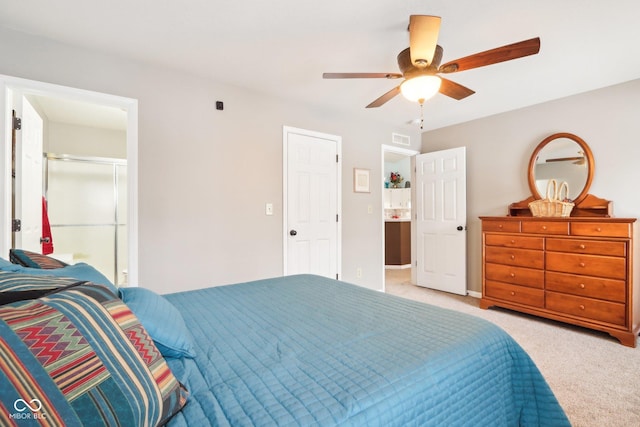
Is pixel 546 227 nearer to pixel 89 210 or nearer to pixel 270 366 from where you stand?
pixel 270 366

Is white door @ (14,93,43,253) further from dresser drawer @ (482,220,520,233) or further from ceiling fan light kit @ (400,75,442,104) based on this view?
dresser drawer @ (482,220,520,233)

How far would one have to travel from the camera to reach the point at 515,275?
3.26 m

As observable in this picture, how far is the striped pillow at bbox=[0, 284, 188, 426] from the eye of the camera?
500 millimetres

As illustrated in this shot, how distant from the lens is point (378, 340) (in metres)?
1.17

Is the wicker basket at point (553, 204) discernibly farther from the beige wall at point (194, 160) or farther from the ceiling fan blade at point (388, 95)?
the beige wall at point (194, 160)

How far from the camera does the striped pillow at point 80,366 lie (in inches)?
19.7

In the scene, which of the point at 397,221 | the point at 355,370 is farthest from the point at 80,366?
the point at 397,221

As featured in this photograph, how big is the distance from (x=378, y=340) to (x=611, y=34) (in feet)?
8.79

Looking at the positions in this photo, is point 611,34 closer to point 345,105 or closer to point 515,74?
point 515,74

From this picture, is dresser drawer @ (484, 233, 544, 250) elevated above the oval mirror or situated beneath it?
situated beneath

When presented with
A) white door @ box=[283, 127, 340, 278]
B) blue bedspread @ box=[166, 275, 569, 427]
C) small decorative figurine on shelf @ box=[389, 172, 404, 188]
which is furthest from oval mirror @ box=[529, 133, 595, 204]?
small decorative figurine on shelf @ box=[389, 172, 404, 188]

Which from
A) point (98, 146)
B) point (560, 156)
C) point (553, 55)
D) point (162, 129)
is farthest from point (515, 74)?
point (98, 146)

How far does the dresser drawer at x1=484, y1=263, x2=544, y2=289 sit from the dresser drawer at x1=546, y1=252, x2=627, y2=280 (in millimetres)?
155

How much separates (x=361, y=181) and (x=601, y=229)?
2.42 meters
